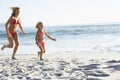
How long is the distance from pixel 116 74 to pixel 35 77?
1590 mm

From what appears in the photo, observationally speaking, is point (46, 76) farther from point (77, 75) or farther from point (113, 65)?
point (113, 65)

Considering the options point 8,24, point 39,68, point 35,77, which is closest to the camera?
point 35,77

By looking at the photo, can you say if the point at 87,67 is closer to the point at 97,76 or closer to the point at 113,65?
the point at 113,65

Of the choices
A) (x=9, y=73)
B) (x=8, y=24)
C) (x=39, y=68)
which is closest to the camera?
(x=9, y=73)

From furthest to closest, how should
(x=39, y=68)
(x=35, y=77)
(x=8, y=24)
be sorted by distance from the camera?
1. (x=8, y=24)
2. (x=39, y=68)
3. (x=35, y=77)

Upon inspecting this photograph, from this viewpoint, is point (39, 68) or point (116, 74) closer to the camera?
point (116, 74)

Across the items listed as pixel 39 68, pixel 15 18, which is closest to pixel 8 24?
pixel 15 18

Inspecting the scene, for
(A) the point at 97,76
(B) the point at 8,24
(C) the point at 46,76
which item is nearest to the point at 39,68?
(C) the point at 46,76

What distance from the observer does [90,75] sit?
624cm

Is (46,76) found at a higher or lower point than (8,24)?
lower

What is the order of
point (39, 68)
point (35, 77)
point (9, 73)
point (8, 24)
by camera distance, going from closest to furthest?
1. point (35, 77)
2. point (9, 73)
3. point (39, 68)
4. point (8, 24)

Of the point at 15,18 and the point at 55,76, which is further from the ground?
the point at 15,18

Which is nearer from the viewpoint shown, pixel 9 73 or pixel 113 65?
pixel 9 73

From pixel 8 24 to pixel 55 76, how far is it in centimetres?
335
